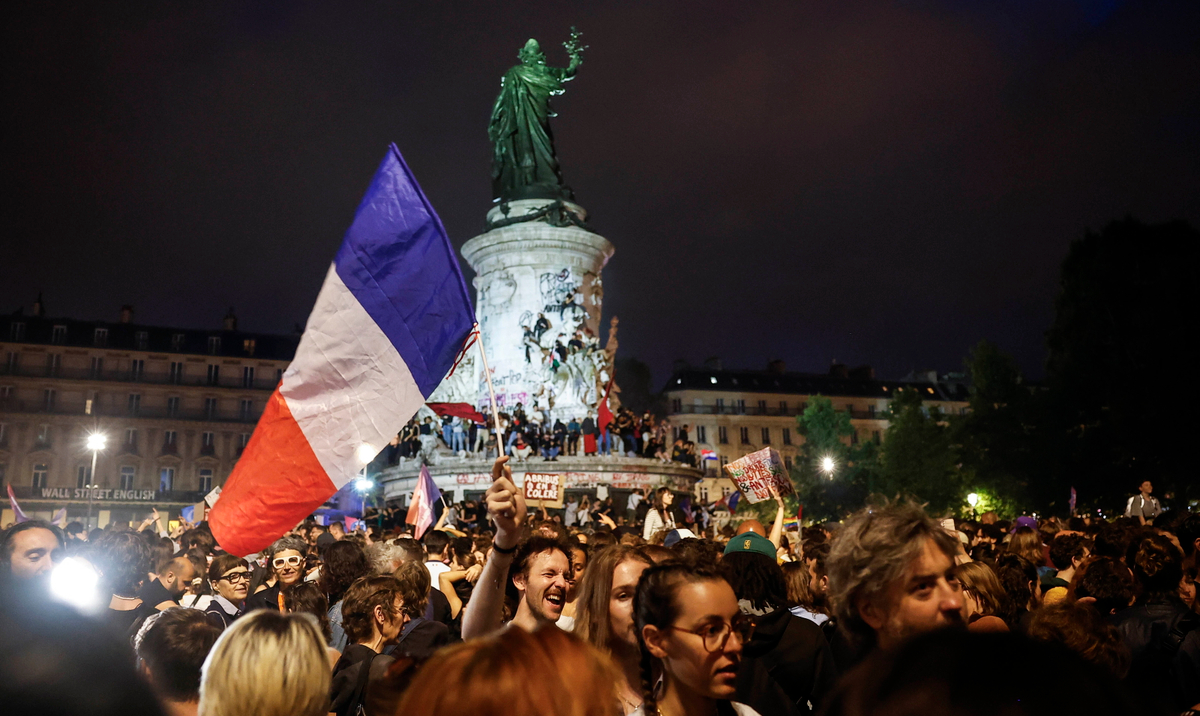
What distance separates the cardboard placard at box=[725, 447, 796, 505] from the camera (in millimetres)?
12516

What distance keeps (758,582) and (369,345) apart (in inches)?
115

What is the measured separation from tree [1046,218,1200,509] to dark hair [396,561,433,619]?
3058cm

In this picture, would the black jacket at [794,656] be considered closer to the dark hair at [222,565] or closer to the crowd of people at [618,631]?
the crowd of people at [618,631]

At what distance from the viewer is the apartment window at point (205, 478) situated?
6438cm

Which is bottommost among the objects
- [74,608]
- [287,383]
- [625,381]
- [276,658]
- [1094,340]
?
[276,658]

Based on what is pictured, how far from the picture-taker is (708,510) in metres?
27.7

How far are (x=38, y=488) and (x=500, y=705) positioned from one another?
69.5 metres

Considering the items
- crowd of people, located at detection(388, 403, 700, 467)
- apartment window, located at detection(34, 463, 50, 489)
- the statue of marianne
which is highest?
the statue of marianne

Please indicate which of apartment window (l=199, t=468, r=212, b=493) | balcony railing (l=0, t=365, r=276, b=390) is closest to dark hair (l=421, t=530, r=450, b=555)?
apartment window (l=199, t=468, r=212, b=493)

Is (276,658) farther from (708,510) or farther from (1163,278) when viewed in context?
(1163,278)

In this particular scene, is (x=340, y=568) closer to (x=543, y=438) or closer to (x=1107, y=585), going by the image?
(x=1107, y=585)

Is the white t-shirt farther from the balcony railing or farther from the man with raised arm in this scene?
the balcony railing

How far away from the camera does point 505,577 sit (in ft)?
13.8

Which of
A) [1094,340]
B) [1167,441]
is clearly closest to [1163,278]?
[1094,340]
